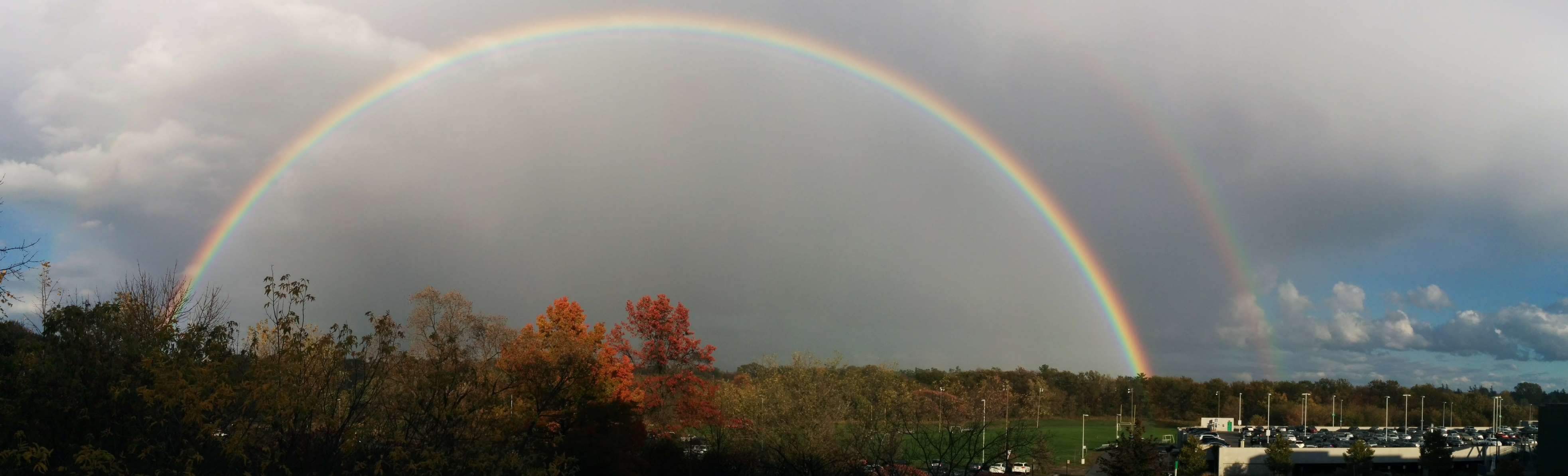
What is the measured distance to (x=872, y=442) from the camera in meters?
41.5

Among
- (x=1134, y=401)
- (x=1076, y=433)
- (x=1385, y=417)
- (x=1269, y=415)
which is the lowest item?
(x=1076, y=433)

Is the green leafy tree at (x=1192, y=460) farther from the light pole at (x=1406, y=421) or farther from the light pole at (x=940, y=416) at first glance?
the light pole at (x=1406, y=421)

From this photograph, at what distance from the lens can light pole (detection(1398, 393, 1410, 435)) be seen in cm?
14175

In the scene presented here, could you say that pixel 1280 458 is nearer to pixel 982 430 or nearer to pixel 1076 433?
pixel 982 430

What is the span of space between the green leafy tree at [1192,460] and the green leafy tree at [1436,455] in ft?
73.3

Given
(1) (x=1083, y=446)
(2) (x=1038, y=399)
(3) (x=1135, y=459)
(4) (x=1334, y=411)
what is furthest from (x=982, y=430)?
(4) (x=1334, y=411)

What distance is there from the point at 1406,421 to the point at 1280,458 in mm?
100616

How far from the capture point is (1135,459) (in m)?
54.4

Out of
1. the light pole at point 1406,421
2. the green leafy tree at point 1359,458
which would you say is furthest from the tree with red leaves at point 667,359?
the light pole at point 1406,421

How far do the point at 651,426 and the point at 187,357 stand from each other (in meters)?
42.9

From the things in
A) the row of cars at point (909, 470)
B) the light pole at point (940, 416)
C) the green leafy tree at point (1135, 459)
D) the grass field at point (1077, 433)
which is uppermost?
the light pole at point (940, 416)

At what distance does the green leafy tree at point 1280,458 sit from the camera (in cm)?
7225

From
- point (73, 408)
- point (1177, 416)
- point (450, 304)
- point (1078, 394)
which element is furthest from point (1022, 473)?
point (1177, 416)

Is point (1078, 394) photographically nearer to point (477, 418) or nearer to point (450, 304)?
point (450, 304)
